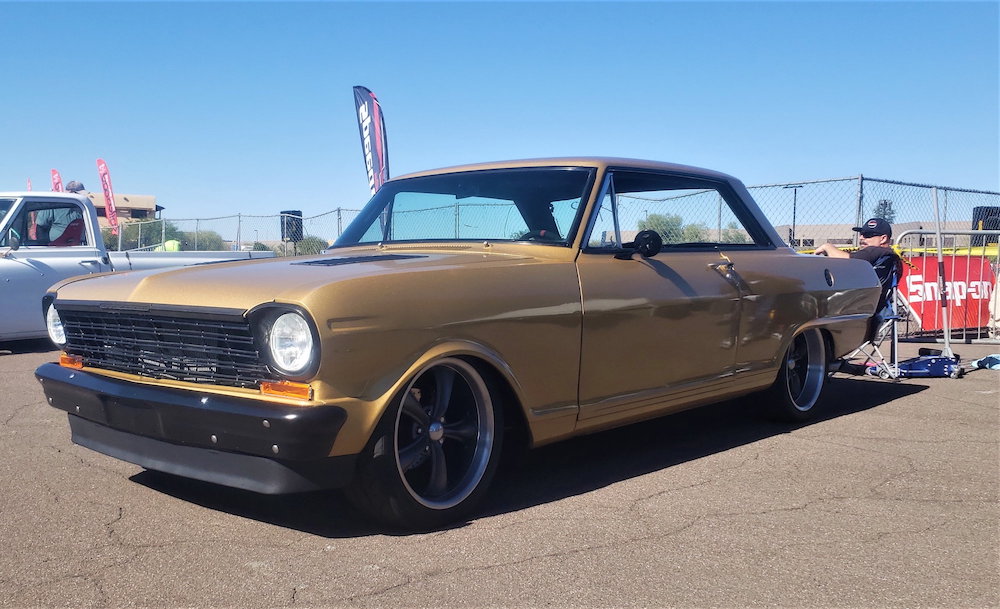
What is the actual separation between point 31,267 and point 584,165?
6.63m

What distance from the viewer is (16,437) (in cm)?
491

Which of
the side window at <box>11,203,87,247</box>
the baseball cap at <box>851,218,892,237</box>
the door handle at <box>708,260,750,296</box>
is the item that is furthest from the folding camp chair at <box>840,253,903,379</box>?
the side window at <box>11,203,87,247</box>

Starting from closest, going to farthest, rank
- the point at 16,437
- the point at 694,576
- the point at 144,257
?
the point at 694,576
the point at 16,437
the point at 144,257

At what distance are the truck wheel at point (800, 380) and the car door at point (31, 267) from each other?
6.80 meters

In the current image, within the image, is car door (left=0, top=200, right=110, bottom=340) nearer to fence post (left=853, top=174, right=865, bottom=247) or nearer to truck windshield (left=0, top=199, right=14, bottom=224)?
truck windshield (left=0, top=199, right=14, bottom=224)

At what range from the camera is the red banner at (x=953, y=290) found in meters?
10.5

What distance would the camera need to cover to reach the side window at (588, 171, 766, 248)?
14.6ft

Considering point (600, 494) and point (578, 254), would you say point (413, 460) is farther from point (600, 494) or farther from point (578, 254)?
point (578, 254)

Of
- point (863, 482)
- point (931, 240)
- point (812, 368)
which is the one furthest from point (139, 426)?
point (931, 240)

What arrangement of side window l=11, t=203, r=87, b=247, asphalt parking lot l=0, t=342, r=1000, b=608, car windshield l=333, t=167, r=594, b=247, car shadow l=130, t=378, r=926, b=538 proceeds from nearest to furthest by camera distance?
asphalt parking lot l=0, t=342, r=1000, b=608
car shadow l=130, t=378, r=926, b=538
car windshield l=333, t=167, r=594, b=247
side window l=11, t=203, r=87, b=247

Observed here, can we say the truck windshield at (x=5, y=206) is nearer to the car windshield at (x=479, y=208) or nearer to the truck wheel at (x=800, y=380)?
the car windshield at (x=479, y=208)

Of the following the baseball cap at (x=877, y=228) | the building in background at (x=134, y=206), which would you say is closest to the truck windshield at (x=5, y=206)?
the baseball cap at (x=877, y=228)

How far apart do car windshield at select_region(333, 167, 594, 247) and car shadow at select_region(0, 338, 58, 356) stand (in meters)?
5.71

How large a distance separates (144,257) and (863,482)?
8027 millimetres
